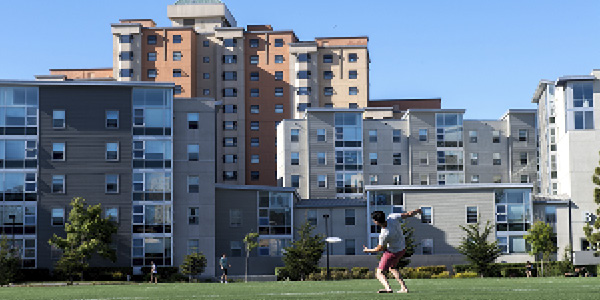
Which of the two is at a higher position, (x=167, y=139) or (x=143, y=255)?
(x=167, y=139)

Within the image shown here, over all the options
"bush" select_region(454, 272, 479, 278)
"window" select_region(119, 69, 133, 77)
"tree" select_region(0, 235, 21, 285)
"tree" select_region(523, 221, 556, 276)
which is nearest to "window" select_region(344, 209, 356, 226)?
"tree" select_region(523, 221, 556, 276)

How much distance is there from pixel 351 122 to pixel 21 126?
40327mm

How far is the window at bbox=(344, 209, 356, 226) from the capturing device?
8288cm

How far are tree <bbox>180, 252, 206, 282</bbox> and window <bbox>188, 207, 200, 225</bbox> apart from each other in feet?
15.6

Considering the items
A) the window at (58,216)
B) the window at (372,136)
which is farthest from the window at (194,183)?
the window at (372,136)

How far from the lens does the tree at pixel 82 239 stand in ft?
215

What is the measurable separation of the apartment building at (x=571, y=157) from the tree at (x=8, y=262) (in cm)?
4494

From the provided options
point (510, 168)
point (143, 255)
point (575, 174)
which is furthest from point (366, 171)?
point (143, 255)

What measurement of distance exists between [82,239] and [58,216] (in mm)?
4854

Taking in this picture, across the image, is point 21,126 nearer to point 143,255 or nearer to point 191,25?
point 143,255

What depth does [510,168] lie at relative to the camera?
341 feet

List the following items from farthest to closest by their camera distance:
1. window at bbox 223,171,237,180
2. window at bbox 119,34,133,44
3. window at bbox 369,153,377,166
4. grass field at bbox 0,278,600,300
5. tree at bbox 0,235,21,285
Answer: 1. window at bbox 119,34,133,44
2. window at bbox 223,171,237,180
3. window at bbox 369,153,377,166
4. tree at bbox 0,235,21,285
5. grass field at bbox 0,278,600,300

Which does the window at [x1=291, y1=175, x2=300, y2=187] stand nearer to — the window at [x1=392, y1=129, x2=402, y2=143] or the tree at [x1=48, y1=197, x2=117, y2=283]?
the window at [x1=392, y1=129, x2=402, y2=143]

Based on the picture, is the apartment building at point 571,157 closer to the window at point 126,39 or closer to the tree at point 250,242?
the tree at point 250,242
